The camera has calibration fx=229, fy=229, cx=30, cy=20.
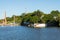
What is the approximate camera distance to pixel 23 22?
13325 cm

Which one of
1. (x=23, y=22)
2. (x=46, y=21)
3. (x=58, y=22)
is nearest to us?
(x=58, y=22)

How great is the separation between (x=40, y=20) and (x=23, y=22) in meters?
Answer: 22.2

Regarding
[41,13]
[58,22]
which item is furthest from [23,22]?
[58,22]

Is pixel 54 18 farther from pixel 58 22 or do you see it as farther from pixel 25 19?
pixel 25 19

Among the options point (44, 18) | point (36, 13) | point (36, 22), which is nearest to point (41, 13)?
point (36, 13)

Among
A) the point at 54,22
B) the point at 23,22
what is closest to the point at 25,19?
the point at 23,22

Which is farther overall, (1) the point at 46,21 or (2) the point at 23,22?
(2) the point at 23,22

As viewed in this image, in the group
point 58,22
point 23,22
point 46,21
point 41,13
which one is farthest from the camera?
point 23,22

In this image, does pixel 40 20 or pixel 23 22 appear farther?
pixel 23 22

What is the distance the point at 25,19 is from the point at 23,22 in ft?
13.1

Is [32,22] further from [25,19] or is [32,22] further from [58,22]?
[25,19]

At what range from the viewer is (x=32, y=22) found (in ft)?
355

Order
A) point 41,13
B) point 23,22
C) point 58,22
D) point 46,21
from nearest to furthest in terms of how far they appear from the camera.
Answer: point 58,22 → point 46,21 → point 41,13 → point 23,22

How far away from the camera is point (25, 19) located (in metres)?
130
